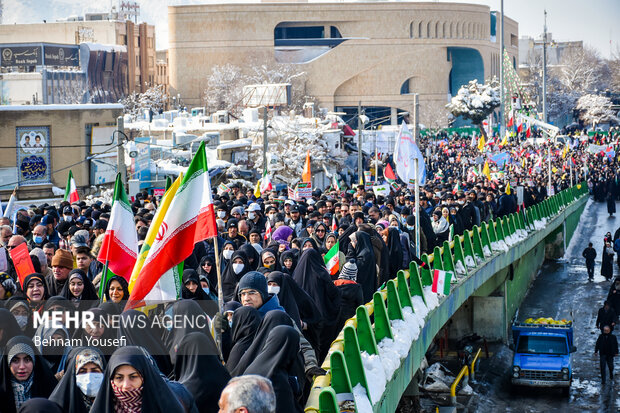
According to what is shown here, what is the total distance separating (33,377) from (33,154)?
24700mm

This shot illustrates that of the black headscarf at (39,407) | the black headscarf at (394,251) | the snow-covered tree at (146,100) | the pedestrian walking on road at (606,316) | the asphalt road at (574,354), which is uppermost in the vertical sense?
the snow-covered tree at (146,100)

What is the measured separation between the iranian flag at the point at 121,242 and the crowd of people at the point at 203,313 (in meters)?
0.19

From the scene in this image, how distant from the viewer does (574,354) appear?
72.9ft

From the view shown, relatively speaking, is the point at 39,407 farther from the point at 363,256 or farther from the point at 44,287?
the point at 363,256

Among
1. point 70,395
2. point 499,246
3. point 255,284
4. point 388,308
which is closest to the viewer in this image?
point 70,395

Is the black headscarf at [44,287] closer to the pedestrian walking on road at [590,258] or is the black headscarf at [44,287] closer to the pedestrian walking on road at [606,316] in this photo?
the pedestrian walking on road at [606,316]

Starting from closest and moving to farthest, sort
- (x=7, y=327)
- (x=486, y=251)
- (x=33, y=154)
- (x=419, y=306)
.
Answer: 1. (x=7, y=327)
2. (x=419, y=306)
3. (x=486, y=251)
4. (x=33, y=154)

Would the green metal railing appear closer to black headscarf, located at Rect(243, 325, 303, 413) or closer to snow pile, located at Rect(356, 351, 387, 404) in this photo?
snow pile, located at Rect(356, 351, 387, 404)

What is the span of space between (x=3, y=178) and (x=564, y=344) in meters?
15.9

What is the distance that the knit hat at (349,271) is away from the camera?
10.2 metres

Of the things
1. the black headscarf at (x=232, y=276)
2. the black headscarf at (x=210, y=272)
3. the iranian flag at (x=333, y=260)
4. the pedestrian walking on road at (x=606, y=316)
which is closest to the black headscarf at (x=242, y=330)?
the black headscarf at (x=210, y=272)

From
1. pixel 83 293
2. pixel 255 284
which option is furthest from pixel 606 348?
pixel 255 284

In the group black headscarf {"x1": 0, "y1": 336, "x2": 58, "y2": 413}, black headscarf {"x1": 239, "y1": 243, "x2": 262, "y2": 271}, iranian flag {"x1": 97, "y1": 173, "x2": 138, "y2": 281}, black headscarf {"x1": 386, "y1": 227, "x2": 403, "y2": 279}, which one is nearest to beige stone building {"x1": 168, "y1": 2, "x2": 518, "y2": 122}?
black headscarf {"x1": 386, "y1": 227, "x2": 403, "y2": 279}

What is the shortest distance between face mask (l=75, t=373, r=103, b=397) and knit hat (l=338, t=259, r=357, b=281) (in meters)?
5.36
